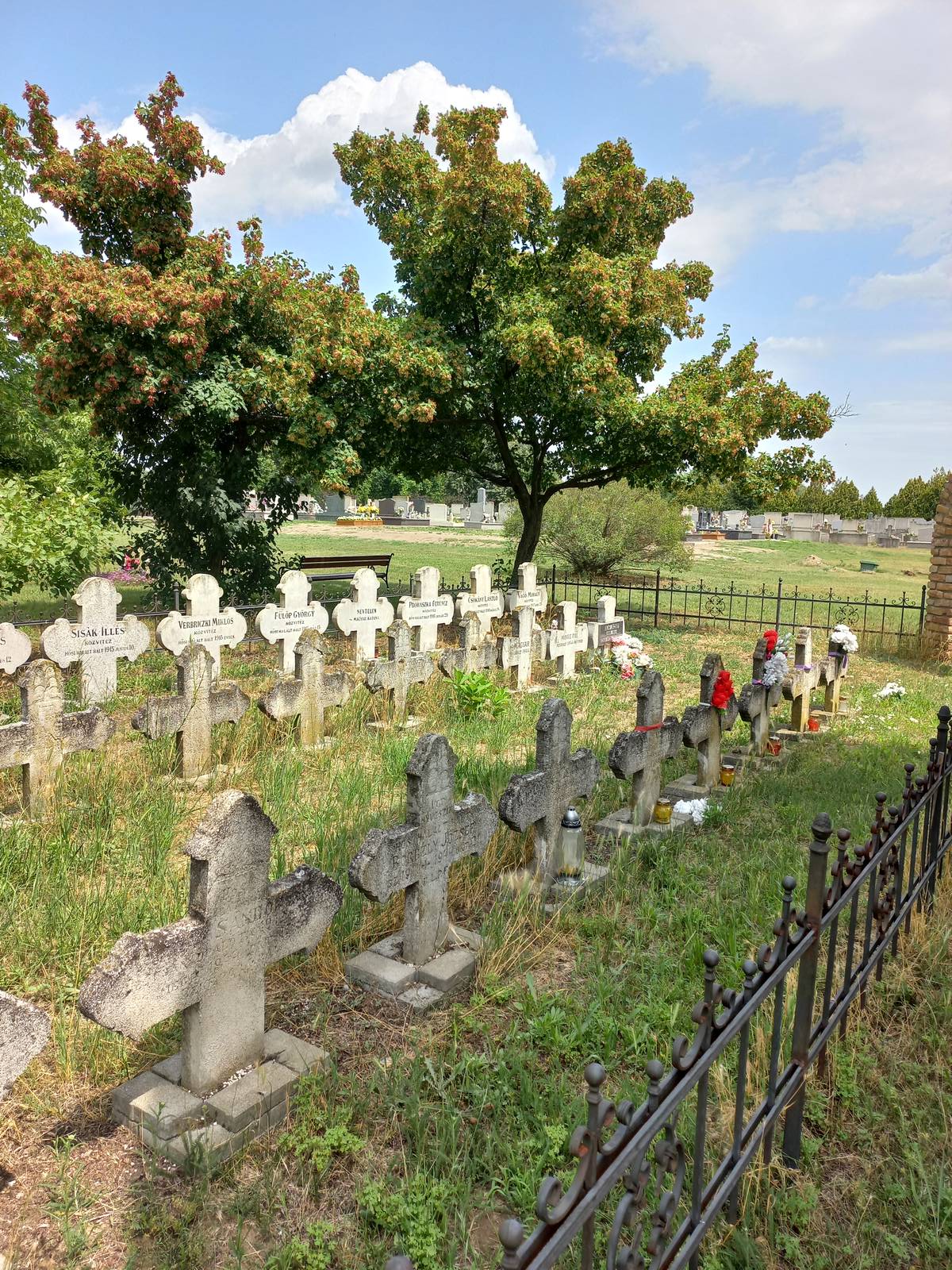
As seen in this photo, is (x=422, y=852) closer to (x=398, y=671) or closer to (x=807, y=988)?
(x=807, y=988)

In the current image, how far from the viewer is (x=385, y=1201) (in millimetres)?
2395

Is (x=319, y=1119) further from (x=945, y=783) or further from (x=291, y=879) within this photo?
(x=945, y=783)

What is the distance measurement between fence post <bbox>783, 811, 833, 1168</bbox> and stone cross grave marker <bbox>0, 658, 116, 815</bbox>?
4.48 m

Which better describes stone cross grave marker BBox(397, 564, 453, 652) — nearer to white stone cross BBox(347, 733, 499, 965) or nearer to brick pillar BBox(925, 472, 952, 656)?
brick pillar BBox(925, 472, 952, 656)

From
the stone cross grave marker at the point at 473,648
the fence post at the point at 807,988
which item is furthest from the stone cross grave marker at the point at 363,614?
the fence post at the point at 807,988

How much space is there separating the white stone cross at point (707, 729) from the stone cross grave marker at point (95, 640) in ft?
17.7

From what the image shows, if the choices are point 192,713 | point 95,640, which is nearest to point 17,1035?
point 192,713

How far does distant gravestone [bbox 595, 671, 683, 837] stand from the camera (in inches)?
207

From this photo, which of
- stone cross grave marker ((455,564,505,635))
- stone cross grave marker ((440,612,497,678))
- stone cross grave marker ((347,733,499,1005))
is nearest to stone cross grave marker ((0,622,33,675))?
stone cross grave marker ((440,612,497,678))

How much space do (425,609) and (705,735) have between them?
518 cm

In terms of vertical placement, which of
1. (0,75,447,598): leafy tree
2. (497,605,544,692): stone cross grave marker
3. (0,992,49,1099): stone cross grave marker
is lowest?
(497,605,544,692): stone cross grave marker

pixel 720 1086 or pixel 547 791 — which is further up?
pixel 547 791

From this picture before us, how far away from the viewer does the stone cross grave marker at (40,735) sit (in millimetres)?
5277

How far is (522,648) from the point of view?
33.4 ft
